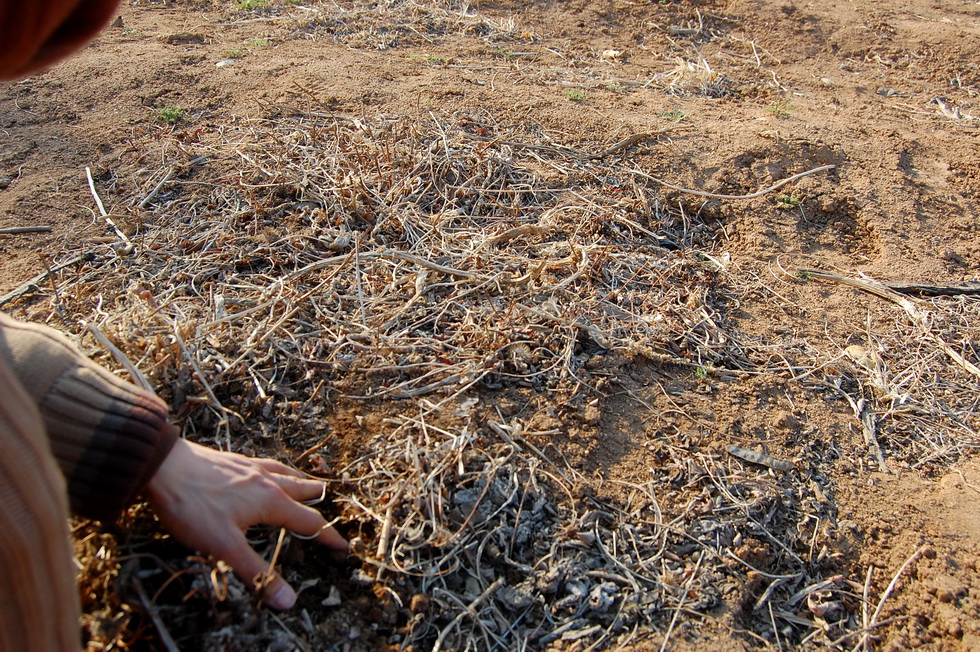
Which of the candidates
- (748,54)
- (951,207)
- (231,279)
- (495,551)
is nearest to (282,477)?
(495,551)

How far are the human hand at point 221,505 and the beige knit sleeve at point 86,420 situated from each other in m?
0.07

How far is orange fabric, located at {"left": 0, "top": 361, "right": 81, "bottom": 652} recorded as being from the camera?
3.30 feet

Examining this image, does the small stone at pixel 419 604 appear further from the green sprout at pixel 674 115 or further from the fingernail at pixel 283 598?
the green sprout at pixel 674 115

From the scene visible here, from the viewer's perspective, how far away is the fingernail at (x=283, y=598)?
156 cm

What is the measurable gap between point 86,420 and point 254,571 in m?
0.49

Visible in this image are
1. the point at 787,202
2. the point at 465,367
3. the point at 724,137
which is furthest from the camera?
the point at 724,137

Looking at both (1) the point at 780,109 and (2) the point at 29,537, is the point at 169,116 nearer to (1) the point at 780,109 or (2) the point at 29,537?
(2) the point at 29,537

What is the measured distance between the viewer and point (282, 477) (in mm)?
1715

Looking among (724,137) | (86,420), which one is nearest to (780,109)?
Result: (724,137)

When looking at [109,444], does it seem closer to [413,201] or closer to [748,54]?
[413,201]

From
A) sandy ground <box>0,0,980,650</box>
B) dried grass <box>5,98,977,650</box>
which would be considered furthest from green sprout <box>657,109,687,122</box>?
dried grass <box>5,98,977,650</box>

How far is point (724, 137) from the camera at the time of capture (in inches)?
148

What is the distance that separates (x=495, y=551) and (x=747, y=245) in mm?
2091

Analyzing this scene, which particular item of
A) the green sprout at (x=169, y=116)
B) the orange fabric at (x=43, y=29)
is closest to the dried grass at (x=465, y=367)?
the green sprout at (x=169, y=116)
